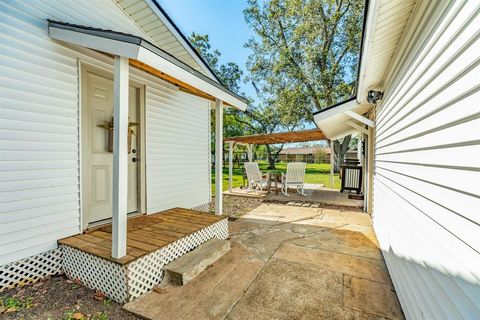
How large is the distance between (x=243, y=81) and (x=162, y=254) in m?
18.5

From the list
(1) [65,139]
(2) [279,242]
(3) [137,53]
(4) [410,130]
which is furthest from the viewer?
(2) [279,242]

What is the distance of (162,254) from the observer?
9.03 feet

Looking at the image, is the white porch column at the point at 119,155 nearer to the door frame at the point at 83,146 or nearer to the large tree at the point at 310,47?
the door frame at the point at 83,146

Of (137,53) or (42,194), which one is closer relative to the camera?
(137,53)

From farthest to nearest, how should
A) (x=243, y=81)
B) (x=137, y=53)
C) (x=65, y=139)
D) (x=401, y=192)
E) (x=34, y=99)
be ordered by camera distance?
(x=243, y=81) → (x=65, y=139) → (x=34, y=99) → (x=401, y=192) → (x=137, y=53)

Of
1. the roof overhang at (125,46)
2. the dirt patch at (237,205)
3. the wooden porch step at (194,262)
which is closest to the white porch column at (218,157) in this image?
the wooden porch step at (194,262)

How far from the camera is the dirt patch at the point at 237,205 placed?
6137 millimetres

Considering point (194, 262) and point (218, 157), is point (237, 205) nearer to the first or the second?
point (218, 157)

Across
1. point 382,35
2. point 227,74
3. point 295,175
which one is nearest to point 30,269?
point 382,35

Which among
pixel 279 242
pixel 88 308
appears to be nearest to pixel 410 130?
pixel 279 242

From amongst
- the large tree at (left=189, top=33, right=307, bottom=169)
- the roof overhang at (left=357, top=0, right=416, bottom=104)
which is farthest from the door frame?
the large tree at (left=189, top=33, right=307, bottom=169)

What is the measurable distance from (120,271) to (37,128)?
76.8 inches

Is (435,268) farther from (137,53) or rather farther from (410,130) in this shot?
(137,53)

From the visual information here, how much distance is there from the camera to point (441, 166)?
1396mm
